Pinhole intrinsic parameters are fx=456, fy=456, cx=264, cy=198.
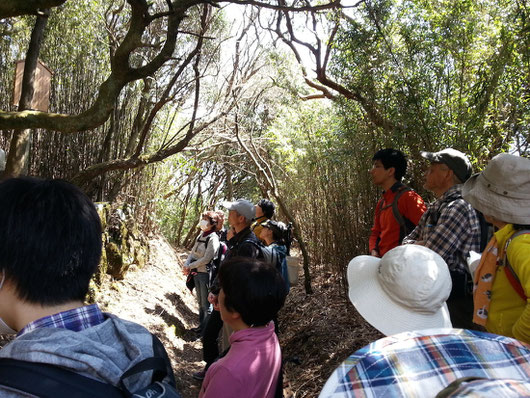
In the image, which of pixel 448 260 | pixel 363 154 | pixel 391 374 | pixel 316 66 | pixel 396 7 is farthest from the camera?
pixel 316 66

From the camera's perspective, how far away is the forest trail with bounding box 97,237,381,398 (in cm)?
412

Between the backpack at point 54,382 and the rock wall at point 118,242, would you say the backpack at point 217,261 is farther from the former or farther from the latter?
the backpack at point 54,382

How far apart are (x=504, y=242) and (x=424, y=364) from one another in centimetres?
128

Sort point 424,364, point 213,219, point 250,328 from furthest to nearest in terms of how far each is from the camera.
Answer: point 213,219
point 250,328
point 424,364

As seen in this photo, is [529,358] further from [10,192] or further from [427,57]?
[427,57]

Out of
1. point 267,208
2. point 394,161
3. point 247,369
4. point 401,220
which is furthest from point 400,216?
point 247,369

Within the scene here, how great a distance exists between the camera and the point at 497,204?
1831 mm

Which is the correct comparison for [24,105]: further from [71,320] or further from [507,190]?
[507,190]

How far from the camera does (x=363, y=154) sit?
195 inches

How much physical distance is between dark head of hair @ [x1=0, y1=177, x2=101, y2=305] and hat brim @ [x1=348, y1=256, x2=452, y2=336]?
836mm

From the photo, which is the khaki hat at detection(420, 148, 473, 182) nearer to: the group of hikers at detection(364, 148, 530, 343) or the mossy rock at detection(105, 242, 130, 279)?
the group of hikers at detection(364, 148, 530, 343)

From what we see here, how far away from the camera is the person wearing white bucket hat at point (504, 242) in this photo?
173 centimetres

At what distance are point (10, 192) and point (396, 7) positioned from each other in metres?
4.57

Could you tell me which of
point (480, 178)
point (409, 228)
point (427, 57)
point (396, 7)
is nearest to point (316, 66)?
point (396, 7)
